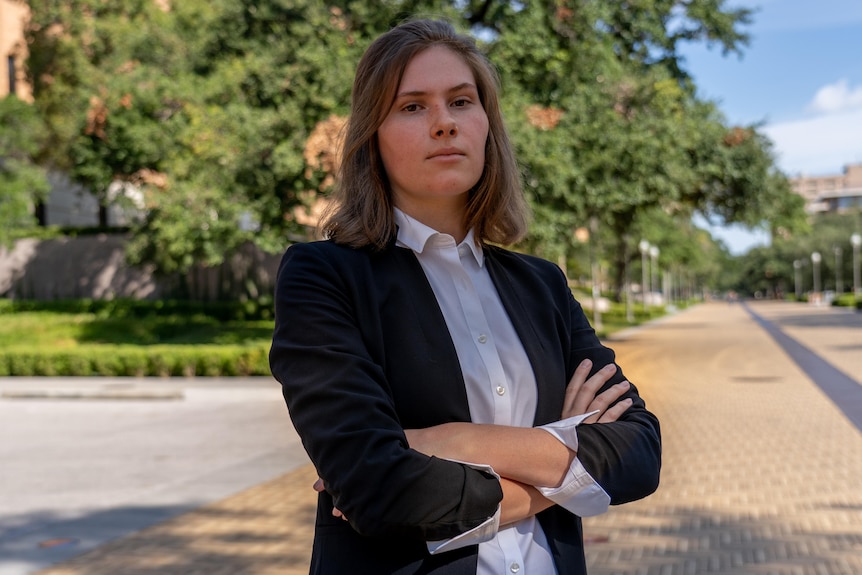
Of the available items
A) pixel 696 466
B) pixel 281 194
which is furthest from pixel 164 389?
pixel 696 466

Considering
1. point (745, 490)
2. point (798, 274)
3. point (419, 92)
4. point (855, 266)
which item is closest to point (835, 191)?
point (798, 274)

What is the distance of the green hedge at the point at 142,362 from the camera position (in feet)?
58.7

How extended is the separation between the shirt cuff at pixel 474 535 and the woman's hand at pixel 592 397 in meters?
0.36

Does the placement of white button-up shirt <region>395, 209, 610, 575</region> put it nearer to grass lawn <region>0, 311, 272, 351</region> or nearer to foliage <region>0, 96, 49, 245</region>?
grass lawn <region>0, 311, 272, 351</region>

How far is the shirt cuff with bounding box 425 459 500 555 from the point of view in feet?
5.60

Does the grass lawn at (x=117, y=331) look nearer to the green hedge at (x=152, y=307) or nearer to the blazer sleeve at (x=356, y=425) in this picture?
the green hedge at (x=152, y=307)

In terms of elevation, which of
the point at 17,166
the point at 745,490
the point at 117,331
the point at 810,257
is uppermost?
the point at 17,166

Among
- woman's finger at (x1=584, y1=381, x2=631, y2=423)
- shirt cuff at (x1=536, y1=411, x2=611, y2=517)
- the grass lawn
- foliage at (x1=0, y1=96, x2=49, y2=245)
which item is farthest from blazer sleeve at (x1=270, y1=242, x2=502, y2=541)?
foliage at (x1=0, y1=96, x2=49, y2=245)

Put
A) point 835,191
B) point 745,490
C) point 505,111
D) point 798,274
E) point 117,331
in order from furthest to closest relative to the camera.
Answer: point 835,191
point 798,274
point 117,331
point 505,111
point 745,490

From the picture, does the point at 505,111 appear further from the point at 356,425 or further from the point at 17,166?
the point at 17,166

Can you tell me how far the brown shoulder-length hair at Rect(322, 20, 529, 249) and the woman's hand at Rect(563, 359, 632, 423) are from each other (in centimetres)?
35

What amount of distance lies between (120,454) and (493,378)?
9267 mm

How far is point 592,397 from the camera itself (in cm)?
208

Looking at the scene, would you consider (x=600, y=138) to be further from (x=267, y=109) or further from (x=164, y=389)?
(x=164, y=389)
